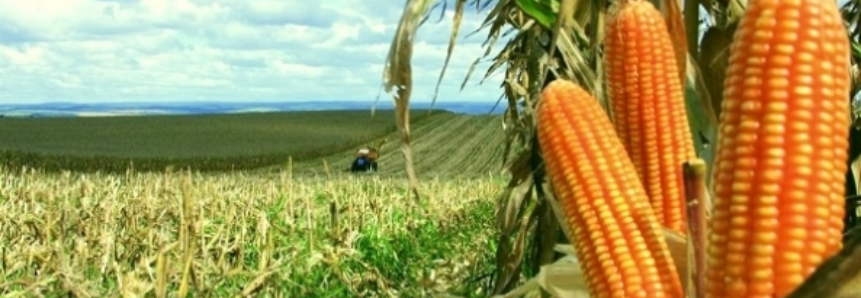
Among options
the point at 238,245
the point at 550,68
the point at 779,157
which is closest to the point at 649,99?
the point at 779,157

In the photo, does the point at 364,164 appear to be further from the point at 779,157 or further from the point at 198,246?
the point at 779,157

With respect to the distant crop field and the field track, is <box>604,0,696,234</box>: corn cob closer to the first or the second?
the field track

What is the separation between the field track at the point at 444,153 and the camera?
144ft

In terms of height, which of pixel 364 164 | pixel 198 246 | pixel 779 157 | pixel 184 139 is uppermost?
pixel 779 157

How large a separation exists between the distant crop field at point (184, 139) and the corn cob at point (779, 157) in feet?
123

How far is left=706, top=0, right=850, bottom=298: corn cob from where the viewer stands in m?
1.47

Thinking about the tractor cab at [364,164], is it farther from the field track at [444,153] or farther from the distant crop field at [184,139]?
the distant crop field at [184,139]

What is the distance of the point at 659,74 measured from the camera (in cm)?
226

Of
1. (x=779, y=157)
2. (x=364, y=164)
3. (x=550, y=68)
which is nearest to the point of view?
(x=779, y=157)

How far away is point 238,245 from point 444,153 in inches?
1667

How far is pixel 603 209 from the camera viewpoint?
187 cm

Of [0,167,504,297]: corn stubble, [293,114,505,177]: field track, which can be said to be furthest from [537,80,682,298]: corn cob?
[293,114,505,177]: field track

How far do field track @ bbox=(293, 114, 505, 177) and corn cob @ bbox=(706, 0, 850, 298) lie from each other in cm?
3748

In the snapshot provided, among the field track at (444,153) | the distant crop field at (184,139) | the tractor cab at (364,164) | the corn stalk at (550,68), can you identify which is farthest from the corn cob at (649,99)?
the tractor cab at (364,164)
